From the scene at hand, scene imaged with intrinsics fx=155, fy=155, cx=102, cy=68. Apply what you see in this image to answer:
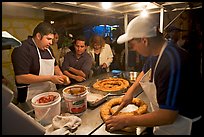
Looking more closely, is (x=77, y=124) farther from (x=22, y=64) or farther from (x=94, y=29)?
(x=94, y=29)

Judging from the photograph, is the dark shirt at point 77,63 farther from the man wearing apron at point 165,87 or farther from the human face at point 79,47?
the man wearing apron at point 165,87

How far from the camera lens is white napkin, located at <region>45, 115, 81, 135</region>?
979mm

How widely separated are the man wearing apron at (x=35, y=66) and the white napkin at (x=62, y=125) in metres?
0.61

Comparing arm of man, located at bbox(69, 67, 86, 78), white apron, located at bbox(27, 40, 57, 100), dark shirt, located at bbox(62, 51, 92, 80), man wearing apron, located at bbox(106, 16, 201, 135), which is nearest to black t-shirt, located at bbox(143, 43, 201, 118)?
man wearing apron, located at bbox(106, 16, 201, 135)

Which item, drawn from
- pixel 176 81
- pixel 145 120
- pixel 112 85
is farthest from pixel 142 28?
pixel 112 85

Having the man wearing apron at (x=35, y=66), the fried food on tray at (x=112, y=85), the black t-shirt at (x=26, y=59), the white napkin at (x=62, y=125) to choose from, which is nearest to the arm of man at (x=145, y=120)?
the white napkin at (x=62, y=125)

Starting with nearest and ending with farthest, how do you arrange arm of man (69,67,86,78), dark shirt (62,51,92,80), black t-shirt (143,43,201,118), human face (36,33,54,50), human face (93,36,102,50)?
black t-shirt (143,43,201,118), human face (36,33,54,50), arm of man (69,67,86,78), dark shirt (62,51,92,80), human face (93,36,102,50)

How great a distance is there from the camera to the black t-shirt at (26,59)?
1623 mm

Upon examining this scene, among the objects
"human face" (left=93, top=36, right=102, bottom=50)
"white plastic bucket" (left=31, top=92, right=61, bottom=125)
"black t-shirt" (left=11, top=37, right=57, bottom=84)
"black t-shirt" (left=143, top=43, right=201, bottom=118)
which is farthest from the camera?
"human face" (left=93, top=36, right=102, bottom=50)

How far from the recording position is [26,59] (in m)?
1.67

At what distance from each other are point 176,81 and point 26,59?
58.1 inches

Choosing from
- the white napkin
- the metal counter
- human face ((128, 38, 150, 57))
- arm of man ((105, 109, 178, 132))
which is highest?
human face ((128, 38, 150, 57))

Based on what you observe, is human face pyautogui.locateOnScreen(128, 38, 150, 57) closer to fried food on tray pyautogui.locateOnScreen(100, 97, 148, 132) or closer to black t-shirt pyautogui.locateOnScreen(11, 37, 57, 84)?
fried food on tray pyautogui.locateOnScreen(100, 97, 148, 132)

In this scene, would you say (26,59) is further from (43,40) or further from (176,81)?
(176,81)
